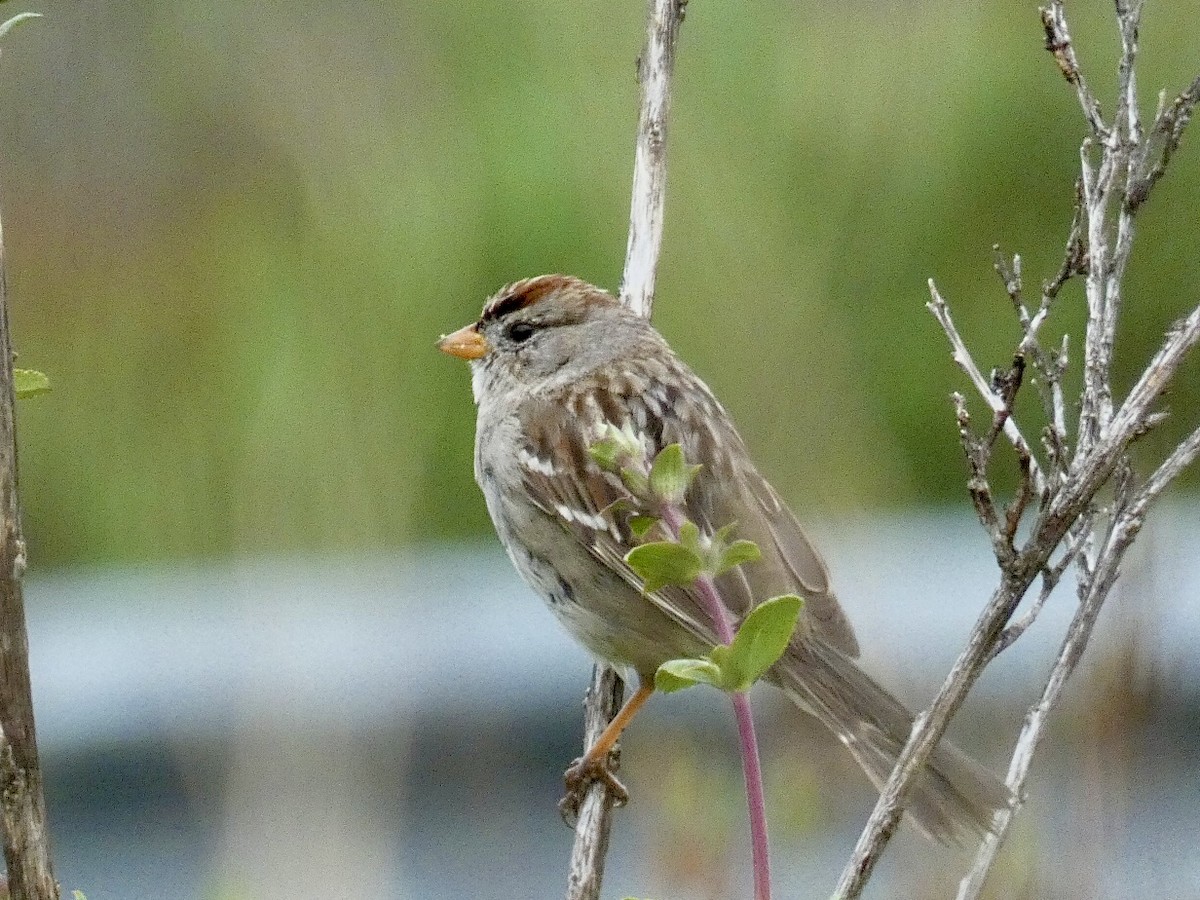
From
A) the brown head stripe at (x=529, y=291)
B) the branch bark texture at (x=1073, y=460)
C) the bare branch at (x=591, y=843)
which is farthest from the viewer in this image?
the brown head stripe at (x=529, y=291)

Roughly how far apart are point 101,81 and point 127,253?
653 mm

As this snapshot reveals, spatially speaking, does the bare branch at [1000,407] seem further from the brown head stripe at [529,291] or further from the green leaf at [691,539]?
the brown head stripe at [529,291]

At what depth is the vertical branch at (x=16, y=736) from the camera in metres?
1.02

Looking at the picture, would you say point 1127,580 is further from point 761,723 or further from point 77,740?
point 77,740

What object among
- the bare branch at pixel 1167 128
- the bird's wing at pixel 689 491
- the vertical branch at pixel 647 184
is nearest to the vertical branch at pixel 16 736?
the bare branch at pixel 1167 128

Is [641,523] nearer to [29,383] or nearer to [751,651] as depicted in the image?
[751,651]

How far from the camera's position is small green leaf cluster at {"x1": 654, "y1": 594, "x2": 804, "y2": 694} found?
1.06 meters

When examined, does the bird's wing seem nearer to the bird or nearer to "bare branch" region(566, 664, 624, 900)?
the bird

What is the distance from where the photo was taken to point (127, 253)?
557 centimetres

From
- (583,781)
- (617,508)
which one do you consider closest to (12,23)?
(617,508)

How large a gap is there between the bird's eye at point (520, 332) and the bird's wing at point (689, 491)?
7.5 inches

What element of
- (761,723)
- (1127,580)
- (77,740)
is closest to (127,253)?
(77,740)

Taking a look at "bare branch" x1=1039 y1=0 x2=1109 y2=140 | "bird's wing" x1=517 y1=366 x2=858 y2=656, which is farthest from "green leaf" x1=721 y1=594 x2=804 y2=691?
"bird's wing" x1=517 y1=366 x2=858 y2=656

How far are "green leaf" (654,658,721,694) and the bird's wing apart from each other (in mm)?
1263
